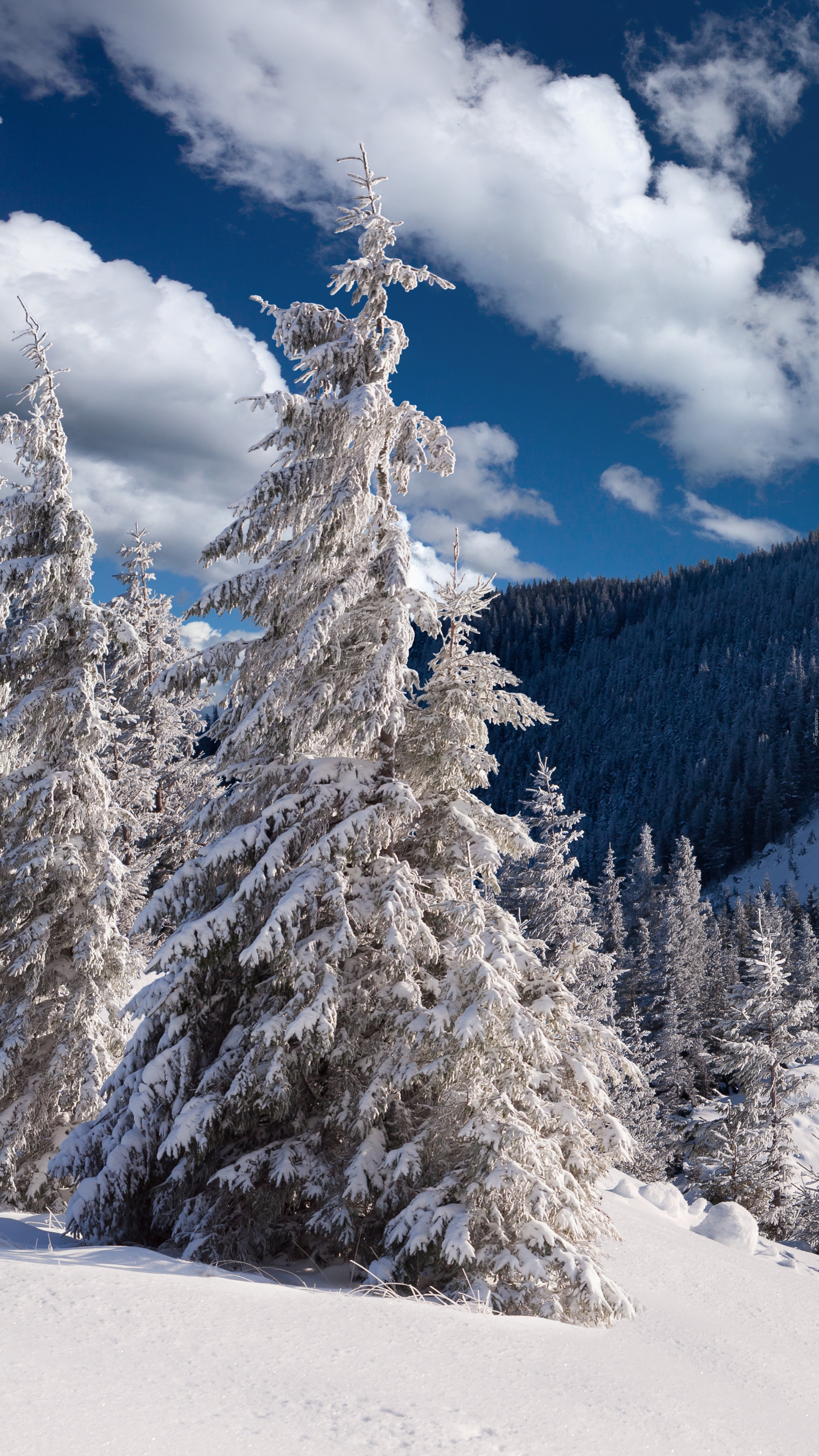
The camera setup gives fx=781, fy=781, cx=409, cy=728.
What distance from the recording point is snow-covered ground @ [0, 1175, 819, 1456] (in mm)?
3633

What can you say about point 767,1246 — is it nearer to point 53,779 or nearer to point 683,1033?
point 53,779

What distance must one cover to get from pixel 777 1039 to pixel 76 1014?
2273 centimetres

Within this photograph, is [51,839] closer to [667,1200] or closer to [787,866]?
[667,1200]

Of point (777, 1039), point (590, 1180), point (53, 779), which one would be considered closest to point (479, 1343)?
point (590, 1180)

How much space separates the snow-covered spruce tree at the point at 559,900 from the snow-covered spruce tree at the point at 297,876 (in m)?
13.6

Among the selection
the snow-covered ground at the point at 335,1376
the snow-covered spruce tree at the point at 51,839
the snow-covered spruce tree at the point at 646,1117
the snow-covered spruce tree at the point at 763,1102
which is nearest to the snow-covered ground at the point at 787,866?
the snow-covered spruce tree at the point at 646,1117

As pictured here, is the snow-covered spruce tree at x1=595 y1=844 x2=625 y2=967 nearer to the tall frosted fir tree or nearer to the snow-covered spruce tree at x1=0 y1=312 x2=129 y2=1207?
the snow-covered spruce tree at x1=0 y1=312 x2=129 y2=1207

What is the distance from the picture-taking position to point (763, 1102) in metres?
25.5

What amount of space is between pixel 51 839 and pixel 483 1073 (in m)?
8.87

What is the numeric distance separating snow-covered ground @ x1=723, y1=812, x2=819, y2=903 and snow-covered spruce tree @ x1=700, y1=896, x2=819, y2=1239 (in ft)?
328

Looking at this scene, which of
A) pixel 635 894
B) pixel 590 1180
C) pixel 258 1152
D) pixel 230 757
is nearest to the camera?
pixel 258 1152

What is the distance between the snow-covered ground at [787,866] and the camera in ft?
399

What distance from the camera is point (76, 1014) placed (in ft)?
41.8

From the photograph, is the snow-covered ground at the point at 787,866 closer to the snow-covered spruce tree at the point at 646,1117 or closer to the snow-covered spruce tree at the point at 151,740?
the snow-covered spruce tree at the point at 646,1117
